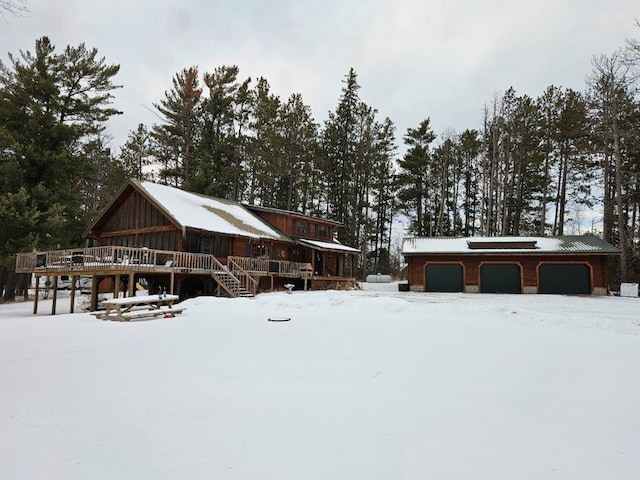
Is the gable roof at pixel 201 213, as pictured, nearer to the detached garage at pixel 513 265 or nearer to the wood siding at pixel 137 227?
the wood siding at pixel 137 227

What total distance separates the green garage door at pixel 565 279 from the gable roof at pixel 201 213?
55.0ft

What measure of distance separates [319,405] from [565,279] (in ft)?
83.6

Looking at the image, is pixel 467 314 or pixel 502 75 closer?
pixel 467 314

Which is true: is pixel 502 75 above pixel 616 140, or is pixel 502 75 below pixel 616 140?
above

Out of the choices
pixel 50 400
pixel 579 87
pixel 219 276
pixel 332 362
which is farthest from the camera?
pixel 579 87

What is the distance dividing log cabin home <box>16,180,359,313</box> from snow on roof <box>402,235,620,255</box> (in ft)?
18.6

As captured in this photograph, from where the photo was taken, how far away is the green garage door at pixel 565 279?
24.2 m

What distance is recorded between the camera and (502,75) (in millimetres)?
31750

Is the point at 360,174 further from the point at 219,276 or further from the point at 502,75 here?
the point at 219,276

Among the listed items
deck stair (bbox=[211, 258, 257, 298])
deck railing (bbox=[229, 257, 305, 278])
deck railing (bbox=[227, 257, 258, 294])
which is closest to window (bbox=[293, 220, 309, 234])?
deck railing (bbox=[229, 257, 305, 278])

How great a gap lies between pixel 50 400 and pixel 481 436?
176 inches

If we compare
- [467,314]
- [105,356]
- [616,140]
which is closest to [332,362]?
[105,356]

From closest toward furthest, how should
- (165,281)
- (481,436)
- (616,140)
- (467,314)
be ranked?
(481,436), (467,314), (165,281), (616,140)

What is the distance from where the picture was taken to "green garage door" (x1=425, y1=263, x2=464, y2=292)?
2591cm
